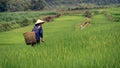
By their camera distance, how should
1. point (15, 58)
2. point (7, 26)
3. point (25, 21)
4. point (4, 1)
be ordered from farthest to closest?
1. point (4, 1)
2. point (25, 21)
3. point (7, 26)
4. point (15, 58)

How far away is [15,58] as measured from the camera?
22.9 ft

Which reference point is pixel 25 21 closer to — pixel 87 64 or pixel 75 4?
pixel 87 64

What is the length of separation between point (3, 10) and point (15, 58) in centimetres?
6023

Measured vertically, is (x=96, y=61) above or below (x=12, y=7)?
above

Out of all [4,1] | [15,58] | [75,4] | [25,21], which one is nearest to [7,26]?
[25,21]

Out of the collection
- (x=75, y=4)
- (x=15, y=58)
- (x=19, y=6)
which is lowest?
(x=75, y=4)

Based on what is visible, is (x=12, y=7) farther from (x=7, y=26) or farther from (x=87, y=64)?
(x=87, y=64)

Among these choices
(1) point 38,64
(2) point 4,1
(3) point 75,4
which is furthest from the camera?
(3) point 75,4

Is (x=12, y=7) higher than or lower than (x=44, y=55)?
lower

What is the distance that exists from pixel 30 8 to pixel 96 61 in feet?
260

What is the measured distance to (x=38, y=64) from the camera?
595 cm

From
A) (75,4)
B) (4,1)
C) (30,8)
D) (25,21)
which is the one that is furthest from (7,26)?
(75,4)

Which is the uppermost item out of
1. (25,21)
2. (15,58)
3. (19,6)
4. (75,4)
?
(15,58)

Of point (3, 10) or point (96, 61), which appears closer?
point (96, 61)
